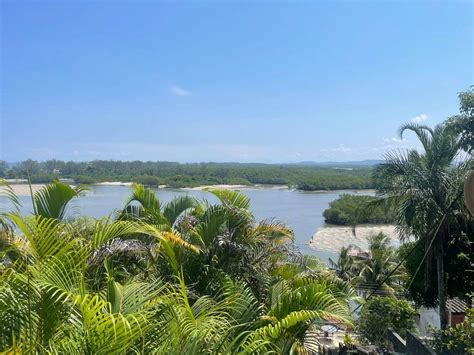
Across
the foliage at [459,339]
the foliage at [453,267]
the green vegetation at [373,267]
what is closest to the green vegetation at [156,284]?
the foliage at [459,339]

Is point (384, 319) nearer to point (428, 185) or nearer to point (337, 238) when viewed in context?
point (428, 185)

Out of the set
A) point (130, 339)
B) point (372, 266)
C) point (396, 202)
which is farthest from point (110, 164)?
point (130, 339)

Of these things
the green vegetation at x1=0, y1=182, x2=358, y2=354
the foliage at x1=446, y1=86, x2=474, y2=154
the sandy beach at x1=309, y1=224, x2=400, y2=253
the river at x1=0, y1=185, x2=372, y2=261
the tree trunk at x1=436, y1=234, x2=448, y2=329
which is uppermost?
the foliage at x1=446, y1=86, x2=474, y2=154

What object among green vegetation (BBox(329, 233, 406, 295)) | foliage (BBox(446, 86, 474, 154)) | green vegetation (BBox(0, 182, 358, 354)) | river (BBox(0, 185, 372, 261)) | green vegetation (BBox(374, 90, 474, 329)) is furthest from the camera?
river (BBox(0, 185, 372, 261))

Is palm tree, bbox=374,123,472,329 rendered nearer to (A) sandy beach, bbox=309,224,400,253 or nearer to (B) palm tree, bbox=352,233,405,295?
(B) palm tree, bbox=352,233,405,295

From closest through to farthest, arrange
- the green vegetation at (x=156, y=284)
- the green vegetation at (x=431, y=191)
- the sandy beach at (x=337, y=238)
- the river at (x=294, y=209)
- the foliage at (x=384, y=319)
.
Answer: the green vegetation at (x=156, y=284) < the green vegetation at (x=431, y=191) < the foliage at (x=384, y=319) < the river at (x=294, y=209) < the sandy beach at (x=337, y=238)

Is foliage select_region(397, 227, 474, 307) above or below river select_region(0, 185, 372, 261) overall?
above

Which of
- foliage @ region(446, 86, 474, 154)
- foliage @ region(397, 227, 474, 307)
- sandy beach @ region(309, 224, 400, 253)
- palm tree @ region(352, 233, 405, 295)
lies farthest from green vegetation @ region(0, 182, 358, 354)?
Answer: sandy beach @ region(309, 224, 400, 253)

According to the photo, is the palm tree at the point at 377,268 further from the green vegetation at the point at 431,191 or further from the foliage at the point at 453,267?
the green vegetation at the point at 431,191
